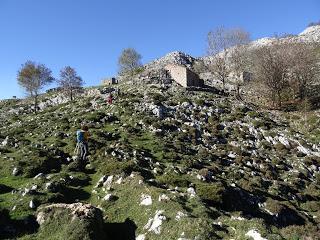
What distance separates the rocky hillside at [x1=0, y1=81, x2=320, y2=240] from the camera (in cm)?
1920

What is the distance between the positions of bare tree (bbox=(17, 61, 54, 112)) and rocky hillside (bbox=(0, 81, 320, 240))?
1614 centimetres

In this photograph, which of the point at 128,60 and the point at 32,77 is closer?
the point at 32,77

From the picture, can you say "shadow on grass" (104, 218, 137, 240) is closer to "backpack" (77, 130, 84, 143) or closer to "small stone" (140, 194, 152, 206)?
"small stone" (140, 194, 152, 206)

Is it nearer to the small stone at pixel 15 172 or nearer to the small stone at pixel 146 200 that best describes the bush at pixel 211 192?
the small stone at pixel 146 200

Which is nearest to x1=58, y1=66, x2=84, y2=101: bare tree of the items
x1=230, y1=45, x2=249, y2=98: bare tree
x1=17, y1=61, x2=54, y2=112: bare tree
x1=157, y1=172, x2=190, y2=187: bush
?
x1=17, y1=61, x2=54, y2=112: bare tree

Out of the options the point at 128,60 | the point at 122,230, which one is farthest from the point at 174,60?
the point at 122,230

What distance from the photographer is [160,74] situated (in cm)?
7225

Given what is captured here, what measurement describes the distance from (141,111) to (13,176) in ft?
69.1

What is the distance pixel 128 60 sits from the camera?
327 feet

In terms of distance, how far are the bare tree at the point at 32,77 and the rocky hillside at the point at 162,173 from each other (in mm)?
16144

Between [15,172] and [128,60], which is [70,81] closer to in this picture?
[128,60]

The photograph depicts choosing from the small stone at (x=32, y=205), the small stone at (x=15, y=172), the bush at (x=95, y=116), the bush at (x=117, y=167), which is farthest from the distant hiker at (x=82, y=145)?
the bush at (x=95, y=116)

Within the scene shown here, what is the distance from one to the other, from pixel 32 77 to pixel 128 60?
107 ft

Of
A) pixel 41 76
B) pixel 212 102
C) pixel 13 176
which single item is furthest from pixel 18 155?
pixel 41 76
